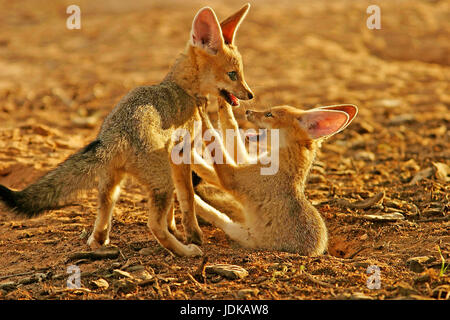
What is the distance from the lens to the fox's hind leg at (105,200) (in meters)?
5.12

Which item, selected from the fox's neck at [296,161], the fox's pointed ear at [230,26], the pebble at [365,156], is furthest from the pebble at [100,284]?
the pebble at [365,156]

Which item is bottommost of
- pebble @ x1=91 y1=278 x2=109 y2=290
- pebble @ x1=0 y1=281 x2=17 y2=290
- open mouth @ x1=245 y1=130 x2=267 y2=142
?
pebble @ x1=0 y1=281 x2=17 y2=290

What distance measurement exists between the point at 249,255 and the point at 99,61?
34.0 ft

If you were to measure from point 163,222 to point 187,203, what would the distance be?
0.63m

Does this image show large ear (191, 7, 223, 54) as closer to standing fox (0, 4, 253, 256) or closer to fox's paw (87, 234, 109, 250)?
standing fox (0, 4, 253, 256)

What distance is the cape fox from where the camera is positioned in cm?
570

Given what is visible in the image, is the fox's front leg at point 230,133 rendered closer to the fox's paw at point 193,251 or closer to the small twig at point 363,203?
the small twig at point 363,203

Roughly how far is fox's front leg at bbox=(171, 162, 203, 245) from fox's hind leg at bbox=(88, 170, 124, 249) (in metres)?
0.70

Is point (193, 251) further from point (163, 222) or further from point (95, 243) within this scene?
point (95, 243)

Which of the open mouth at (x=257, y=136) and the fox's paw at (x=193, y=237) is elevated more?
the open mouth at (x=257, y=136)

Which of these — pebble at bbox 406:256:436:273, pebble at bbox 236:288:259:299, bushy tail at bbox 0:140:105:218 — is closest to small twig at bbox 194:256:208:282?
pebble at bbox 236:288:259:299

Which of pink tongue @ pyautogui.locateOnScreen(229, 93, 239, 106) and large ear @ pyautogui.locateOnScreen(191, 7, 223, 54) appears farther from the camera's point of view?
pink tongue @ pyautogui.locateOnScreen(229, 93, 239, 106)

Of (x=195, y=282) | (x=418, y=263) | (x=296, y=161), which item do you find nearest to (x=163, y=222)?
(x=195, y=282)

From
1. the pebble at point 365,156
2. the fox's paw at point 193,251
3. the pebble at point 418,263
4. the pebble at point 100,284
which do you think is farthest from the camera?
the pebble at point 365,156
